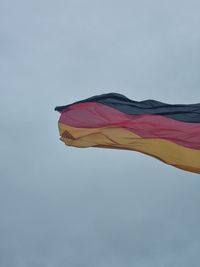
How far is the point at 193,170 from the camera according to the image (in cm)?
3378

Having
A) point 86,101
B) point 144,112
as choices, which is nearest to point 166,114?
point 144,112

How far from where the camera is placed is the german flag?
3434 cm

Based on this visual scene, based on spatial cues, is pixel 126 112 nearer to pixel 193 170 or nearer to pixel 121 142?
pixel 121 142

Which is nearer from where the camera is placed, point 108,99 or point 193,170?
point 193,170

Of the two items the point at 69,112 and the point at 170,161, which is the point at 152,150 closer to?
the point at 170,161

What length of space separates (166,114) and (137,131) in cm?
126

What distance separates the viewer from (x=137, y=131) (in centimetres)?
3500

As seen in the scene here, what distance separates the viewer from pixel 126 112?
1407 inches

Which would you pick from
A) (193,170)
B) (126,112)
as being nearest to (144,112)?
(126,112)

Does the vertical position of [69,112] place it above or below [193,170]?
above

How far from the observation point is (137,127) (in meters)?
35.1

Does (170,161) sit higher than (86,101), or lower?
lower

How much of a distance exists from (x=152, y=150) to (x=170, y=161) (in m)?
0.80

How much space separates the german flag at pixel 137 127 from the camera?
113 feet
